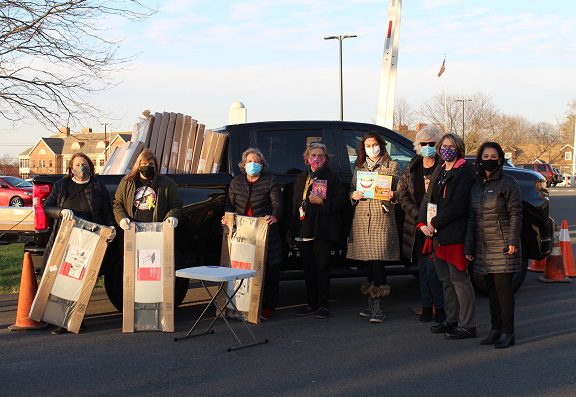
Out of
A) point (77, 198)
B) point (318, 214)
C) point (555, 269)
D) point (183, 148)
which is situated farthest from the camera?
point (555, 269)

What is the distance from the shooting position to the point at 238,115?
10523mm

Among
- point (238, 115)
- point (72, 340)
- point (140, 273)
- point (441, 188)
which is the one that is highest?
point (238, 115)

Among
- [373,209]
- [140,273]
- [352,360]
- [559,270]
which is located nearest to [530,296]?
[559,270]

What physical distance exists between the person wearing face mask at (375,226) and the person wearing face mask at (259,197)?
2.53 feet

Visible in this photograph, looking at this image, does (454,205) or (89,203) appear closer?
(454,205)

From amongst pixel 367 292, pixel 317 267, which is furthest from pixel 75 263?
pixel 367 292

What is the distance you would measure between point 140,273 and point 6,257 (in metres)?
6.39

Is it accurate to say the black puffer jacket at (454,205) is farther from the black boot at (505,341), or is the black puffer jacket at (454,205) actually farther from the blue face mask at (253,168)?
the blue face mask at (253,168)

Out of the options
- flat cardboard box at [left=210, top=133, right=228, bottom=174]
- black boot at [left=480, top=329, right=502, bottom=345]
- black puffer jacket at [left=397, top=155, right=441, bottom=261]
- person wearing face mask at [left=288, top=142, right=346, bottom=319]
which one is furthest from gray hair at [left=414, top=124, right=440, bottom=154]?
flat cardboard box at [left=210, top=133, right=228, bottom=174]

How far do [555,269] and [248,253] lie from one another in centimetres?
467

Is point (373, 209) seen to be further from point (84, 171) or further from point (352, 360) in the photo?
point (84, 171)

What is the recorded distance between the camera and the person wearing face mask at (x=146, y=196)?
6840mm

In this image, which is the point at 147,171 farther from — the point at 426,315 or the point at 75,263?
the point at 426,315

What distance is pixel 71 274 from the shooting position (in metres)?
6.70
